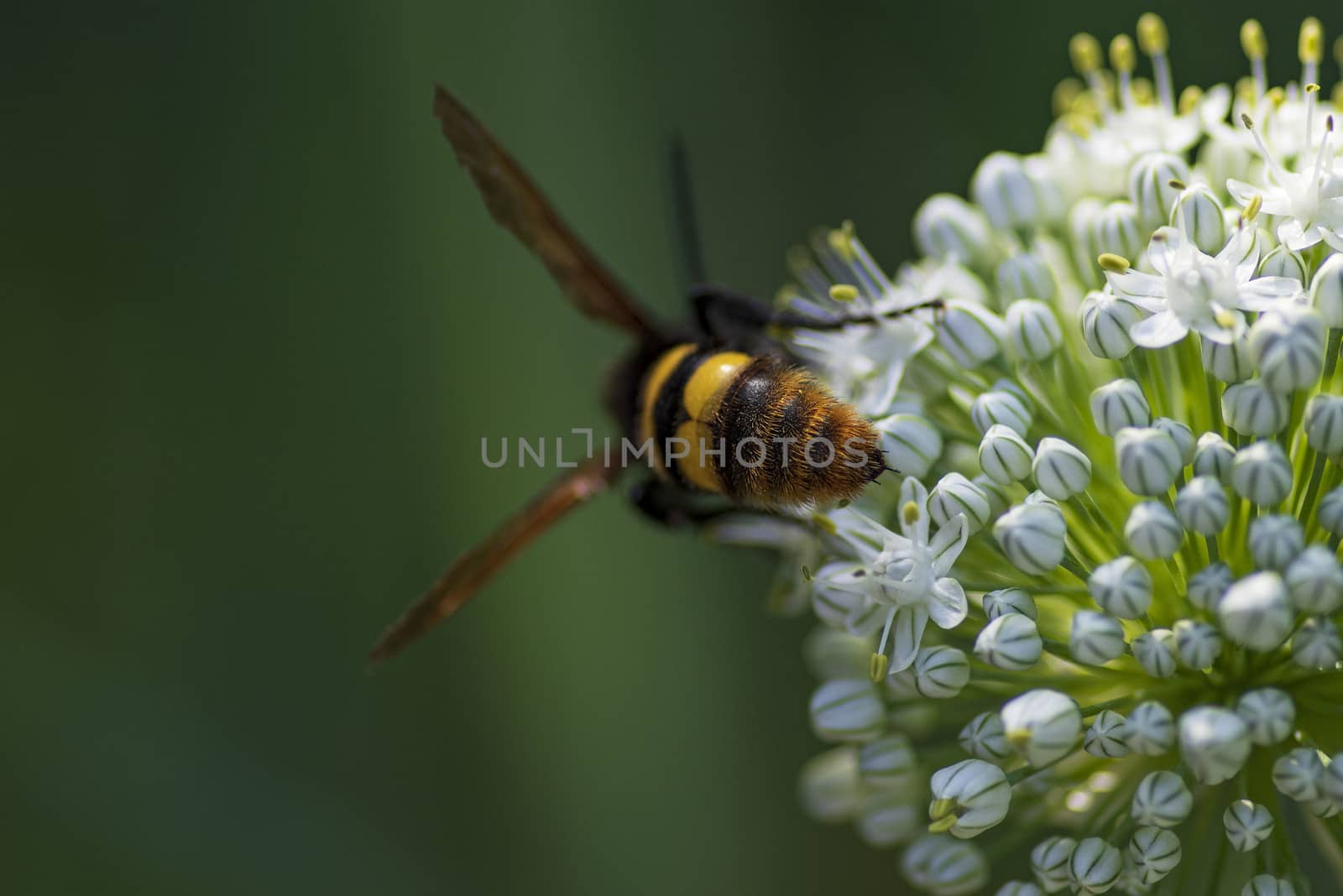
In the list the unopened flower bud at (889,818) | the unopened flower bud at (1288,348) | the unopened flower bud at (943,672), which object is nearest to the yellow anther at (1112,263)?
the unopened flower bud at (1288,348)

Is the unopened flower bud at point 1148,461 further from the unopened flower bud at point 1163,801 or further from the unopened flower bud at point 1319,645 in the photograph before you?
the unopened flower bud at point 1163,801

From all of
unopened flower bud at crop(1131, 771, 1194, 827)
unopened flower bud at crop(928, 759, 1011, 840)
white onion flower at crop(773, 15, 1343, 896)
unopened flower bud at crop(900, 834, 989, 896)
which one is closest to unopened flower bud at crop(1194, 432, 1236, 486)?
white onion flower at crop(773, 15, 1343, 896)

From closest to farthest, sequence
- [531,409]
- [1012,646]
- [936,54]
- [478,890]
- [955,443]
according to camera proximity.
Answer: [1012,646] < [955,443] < [478,890] < [531,409] < [936,54]

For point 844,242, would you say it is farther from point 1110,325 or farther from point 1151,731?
point 1151,731

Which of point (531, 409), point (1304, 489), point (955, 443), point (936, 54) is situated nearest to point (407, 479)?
point (531, 409)

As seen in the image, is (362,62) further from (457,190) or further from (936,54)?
(936,54)

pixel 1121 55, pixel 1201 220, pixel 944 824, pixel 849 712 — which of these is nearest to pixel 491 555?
pixel 849 712
